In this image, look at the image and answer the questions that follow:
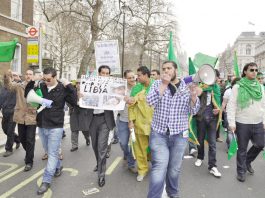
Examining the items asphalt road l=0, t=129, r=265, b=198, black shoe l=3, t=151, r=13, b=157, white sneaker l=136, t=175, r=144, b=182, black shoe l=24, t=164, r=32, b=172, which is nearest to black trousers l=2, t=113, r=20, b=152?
black shoe l=3, t=151, r=13, b=157

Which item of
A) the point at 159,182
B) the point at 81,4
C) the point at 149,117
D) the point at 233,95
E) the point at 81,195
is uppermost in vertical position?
the point at 81,4

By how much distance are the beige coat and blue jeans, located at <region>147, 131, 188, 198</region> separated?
3024mm

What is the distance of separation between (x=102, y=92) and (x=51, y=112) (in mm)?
846

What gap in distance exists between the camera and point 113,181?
5.29 m

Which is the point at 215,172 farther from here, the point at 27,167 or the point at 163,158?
the point at 27,167

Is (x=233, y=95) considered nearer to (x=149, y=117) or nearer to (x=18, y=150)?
(x=149, y=117)

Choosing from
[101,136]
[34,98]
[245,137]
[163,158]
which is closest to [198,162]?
[245,137]

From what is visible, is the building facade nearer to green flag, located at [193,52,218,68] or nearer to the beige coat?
the beige coat

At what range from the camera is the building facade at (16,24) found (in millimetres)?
18109

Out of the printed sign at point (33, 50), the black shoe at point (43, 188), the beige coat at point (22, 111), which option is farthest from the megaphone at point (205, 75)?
the printed sign at point (33, 50)

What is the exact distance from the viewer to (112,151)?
7.60m

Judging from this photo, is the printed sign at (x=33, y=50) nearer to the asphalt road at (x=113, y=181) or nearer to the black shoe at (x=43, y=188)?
the asphalt road at (x=113, y=181)

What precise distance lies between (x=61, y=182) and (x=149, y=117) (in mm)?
1792

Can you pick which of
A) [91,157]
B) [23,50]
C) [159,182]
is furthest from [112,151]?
[23,50]
